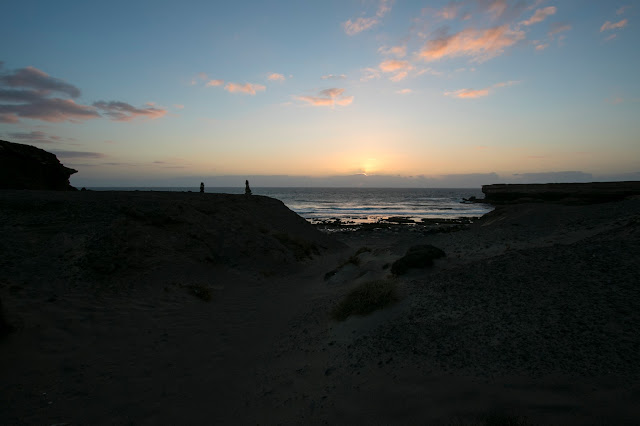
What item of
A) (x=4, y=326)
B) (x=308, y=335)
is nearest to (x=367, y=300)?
(x=308, y=335)

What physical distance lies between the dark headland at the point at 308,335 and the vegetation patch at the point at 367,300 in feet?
0.36

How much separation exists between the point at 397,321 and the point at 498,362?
77.2 inches

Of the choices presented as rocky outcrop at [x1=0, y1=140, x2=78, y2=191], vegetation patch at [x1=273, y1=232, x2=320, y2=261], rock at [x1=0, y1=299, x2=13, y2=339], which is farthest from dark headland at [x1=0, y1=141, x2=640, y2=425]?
rocky outcrop at [x1=0, y1=140, x2=78, y2=191]

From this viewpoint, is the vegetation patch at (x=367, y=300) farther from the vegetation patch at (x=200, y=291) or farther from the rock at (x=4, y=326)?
the rock at (x=4, y=326)

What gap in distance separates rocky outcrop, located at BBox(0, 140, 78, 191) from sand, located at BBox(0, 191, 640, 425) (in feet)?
36.7

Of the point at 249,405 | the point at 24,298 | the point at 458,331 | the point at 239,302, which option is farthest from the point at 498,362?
the point at 24,298

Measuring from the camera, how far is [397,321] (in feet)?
19.6

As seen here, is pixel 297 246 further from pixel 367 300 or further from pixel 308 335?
pixel 367 300

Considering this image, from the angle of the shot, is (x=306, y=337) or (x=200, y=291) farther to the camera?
(x=200, y=291)

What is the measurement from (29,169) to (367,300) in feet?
79.3

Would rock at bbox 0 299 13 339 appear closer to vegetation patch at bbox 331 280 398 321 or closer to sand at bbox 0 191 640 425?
sand at bbox 0 191 640 425

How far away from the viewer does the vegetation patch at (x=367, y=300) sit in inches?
267

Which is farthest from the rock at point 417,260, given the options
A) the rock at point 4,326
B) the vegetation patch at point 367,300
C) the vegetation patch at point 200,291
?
the rock at point 4,326

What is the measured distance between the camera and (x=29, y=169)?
20.3 metres
